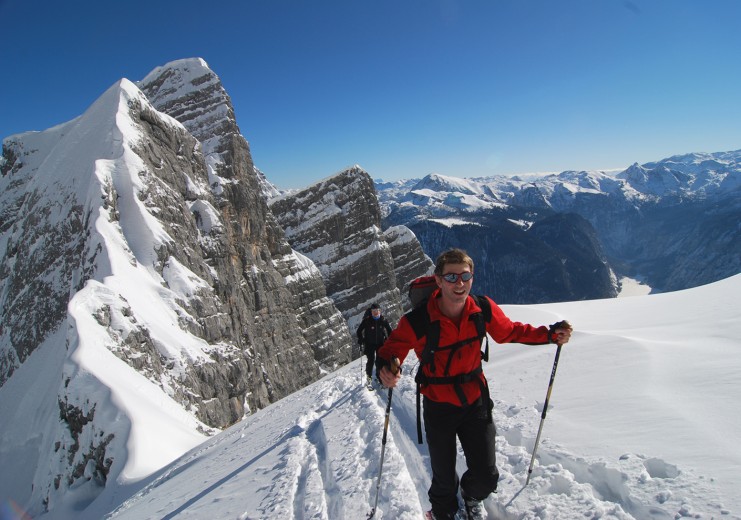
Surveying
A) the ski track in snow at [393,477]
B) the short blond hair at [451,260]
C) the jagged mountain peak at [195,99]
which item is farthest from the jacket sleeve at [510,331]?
the jagged mountain peak at [195,99]

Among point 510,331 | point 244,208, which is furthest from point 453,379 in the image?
point 244,208

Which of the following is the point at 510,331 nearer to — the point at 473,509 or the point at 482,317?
the point at 482,317

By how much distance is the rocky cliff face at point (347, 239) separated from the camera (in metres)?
90.8

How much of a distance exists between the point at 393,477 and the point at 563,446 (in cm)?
282

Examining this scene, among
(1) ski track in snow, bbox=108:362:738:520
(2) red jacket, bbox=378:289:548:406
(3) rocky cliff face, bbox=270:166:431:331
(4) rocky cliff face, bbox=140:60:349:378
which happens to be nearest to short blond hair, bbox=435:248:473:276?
(2) red jacket, bbox=378:289:548:406

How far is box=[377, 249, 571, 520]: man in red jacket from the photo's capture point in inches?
184

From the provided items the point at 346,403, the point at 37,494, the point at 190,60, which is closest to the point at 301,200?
the point at 190,60

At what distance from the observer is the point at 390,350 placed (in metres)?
4.68

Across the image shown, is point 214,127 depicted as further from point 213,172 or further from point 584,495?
point 584,495

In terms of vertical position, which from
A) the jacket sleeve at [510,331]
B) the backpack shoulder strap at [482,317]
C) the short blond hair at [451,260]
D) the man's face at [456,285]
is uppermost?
the short blond hair at [451,260]

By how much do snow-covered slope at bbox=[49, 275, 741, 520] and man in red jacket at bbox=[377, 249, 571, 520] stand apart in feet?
3.60

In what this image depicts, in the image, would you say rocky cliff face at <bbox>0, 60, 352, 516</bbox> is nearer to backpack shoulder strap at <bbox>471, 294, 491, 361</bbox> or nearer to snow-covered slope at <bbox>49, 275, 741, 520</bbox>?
snow-covered slope at <bbox>49, 275, 741, 520</bbox>

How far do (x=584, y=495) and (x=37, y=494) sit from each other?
2566 cm

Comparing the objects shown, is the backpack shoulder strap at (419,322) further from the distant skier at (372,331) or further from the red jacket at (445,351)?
the distant skier at (372,331)
